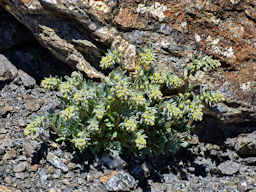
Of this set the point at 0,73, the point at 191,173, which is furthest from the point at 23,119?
the point at 191,173

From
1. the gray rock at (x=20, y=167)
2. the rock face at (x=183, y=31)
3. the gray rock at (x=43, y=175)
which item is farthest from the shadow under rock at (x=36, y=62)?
the gray rock at (x=43, y=175)

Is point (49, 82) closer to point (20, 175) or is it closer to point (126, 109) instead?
point (126, 109)

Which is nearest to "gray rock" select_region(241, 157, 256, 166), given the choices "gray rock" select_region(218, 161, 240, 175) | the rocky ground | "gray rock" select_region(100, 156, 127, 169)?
the rocky ground

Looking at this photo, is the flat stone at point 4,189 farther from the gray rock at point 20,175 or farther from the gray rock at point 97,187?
the gray rock at point 97,187

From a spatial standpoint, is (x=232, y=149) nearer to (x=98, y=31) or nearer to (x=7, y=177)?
(x=98, y=31)

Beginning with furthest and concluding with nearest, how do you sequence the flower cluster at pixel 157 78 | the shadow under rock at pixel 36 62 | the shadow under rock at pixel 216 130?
the shadow under rock at pixel 36 62
the shadow under rock at pixel 216 130
the flower cluster at pixel 157 78

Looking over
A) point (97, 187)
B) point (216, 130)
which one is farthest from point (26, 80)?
point (216, 130)
